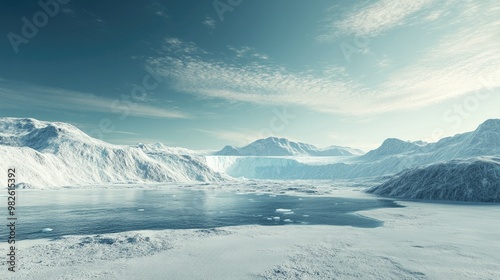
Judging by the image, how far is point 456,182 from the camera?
8075 cm

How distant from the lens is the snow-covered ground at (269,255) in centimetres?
1900

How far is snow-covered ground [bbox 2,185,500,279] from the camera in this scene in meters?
19.0

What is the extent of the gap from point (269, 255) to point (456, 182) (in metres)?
82.7

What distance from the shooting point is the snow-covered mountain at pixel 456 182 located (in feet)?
247

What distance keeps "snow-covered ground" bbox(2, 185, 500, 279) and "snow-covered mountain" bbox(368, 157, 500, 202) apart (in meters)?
53.4

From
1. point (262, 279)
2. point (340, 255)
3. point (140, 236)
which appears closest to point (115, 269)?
point (140, 236)

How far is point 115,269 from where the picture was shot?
19.6m

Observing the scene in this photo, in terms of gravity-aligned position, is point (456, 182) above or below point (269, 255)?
above

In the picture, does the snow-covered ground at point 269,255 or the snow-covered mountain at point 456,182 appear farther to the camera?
the snow-covered mountain at point 456,182

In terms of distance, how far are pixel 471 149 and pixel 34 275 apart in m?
231

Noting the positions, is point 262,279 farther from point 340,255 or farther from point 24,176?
point 24,176

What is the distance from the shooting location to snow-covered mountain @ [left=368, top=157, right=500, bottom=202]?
75.2 meters

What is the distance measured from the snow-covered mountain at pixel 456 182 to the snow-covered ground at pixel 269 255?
53.4 meters

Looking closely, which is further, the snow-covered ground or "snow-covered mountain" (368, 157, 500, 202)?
"snow-covered mountain" (368, 157, 500, 202)
